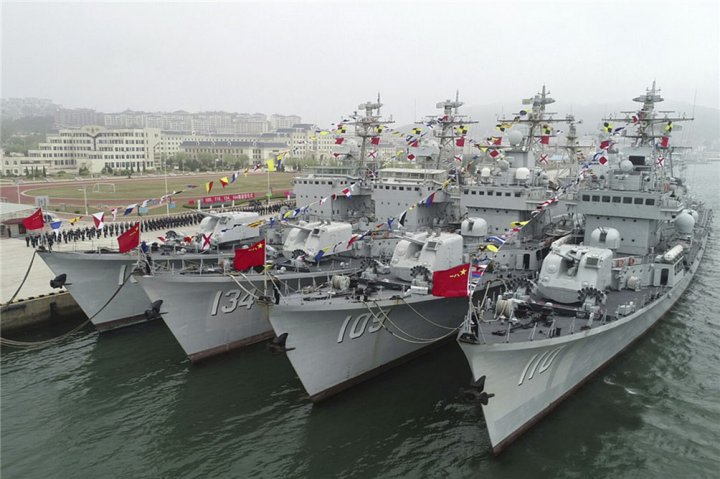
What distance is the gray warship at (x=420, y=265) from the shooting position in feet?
48.4

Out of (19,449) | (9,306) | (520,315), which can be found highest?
(520,315)

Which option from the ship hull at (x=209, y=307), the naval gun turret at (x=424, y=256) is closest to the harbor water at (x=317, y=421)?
the ship hull at (x=209, y=307)

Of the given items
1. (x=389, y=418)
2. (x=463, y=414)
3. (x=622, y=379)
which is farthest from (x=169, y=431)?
(x=622, y=379)

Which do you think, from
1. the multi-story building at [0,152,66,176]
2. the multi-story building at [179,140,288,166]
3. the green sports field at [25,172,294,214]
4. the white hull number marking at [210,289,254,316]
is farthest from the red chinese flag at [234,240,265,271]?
the multi-story building at [179,140,288,166]

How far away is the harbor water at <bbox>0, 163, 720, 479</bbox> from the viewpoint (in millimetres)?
12391

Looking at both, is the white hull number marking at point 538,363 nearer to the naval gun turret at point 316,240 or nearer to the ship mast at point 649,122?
the naval gun turret at point 316,240

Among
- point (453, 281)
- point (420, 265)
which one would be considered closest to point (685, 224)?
point (420, 265)

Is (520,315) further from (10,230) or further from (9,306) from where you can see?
(10,230)

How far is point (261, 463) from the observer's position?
41.0 feet

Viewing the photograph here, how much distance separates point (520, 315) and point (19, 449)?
12757 mm

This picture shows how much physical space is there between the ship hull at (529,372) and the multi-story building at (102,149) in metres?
77.6

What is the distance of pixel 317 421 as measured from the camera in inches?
567

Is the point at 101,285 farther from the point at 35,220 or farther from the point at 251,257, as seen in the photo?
the point at 251,257

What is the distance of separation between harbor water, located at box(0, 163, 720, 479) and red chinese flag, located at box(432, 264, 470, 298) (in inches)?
91.3
